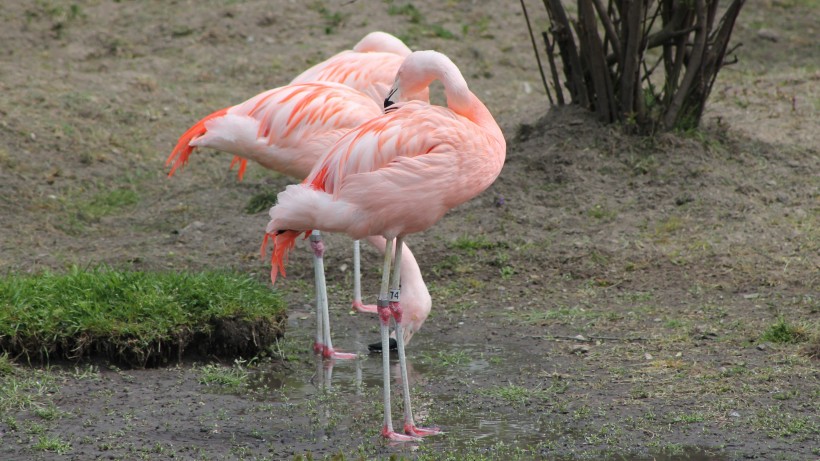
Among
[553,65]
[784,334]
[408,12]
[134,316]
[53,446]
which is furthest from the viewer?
[408,12]

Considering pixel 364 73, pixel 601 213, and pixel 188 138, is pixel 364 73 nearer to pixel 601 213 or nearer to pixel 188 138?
pixel 188 138

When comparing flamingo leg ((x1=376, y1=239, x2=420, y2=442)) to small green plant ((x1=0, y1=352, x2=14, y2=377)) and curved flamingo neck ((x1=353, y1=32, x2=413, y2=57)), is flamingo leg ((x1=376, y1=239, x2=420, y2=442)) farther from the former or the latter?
curved flamingo neck ((x1=353, y1=32, x2=413, y2=57))

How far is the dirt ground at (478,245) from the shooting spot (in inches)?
175

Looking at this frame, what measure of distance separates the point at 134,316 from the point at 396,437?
164 cm

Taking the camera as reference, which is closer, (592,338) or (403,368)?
(403,368)

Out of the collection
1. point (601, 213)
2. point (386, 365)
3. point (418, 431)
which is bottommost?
point (418, 431)

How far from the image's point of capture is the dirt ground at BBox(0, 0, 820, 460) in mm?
4449

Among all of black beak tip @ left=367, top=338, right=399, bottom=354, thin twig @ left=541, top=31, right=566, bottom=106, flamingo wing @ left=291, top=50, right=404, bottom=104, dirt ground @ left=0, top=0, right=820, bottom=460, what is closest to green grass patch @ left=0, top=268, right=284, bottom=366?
dirt ground @ left=0, top=0, right=820, bottom=460

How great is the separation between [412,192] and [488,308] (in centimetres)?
211

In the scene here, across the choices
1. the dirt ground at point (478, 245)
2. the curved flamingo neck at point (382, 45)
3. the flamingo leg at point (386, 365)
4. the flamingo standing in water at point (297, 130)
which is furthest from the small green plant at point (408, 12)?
the flamingo leg at point (386, 365)

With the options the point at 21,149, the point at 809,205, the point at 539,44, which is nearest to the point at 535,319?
the point at 809,205

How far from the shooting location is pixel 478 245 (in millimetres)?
7129

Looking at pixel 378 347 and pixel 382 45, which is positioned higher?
pixel 382 45

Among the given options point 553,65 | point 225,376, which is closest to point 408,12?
point 553,65
